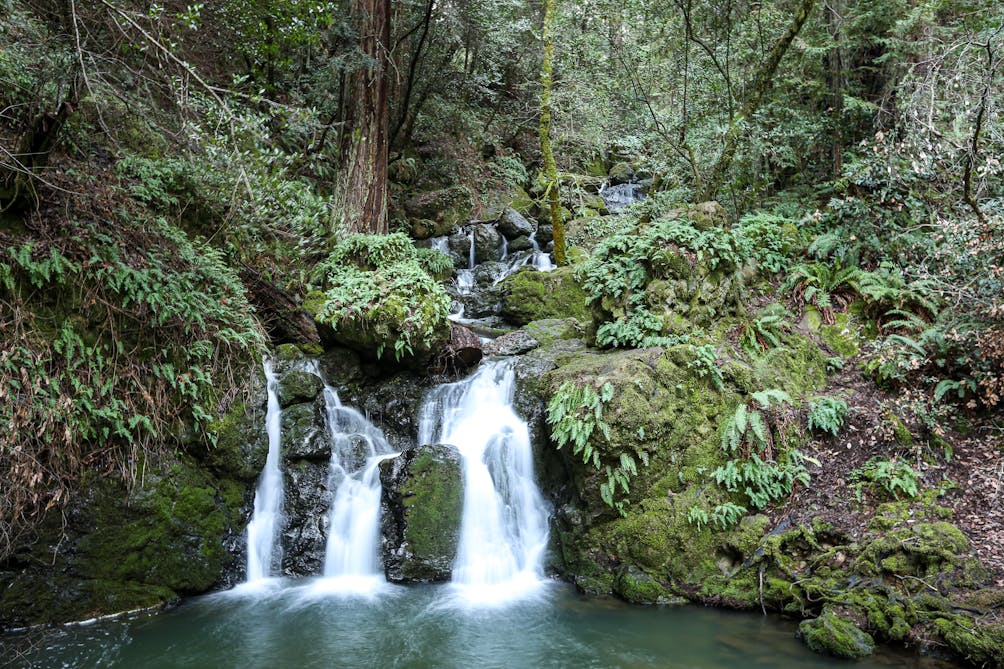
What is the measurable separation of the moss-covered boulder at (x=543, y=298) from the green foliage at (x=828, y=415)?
5.13m

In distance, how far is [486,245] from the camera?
15836 mm

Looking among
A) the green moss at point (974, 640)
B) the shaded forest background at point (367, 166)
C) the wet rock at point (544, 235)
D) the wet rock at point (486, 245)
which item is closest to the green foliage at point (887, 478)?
the shaded forest background at point (367, 166)

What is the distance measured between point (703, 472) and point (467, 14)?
12.9 m

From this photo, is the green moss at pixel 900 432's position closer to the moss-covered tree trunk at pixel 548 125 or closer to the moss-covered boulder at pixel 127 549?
the moss-covered tree trunk at pixel 548 125

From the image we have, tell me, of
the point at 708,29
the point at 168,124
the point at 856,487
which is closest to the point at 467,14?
the point at 708,29

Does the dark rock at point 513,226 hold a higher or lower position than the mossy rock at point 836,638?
higher

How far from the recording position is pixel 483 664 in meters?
5.83

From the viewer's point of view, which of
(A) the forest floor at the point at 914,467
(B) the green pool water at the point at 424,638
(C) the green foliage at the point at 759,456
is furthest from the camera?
(C) the green foliage at the point at 759,456

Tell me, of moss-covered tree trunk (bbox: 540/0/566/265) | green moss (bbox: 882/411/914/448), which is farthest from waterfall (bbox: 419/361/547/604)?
moss-covered tree trunk (bbox: 540/0/566/265)

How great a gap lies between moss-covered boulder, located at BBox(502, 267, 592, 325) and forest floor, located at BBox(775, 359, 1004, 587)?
5.51 meters

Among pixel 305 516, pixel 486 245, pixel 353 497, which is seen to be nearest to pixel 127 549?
pixel 305 516

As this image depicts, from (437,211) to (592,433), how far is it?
34.9ft

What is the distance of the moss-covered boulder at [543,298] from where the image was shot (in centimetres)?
1224

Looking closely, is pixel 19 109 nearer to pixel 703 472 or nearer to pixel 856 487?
pixel 703 472
